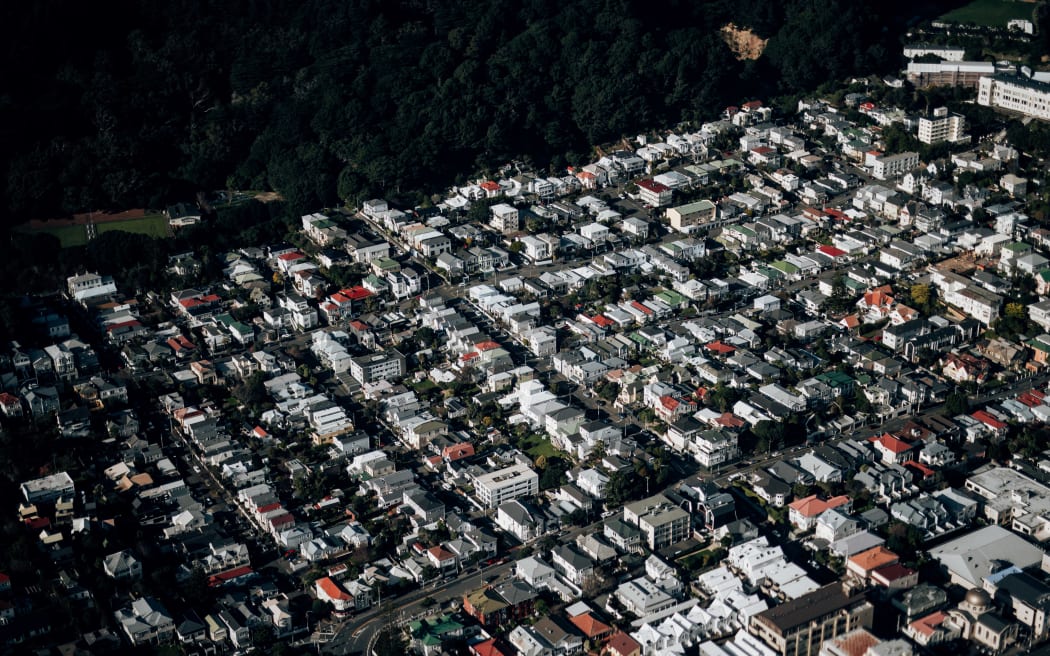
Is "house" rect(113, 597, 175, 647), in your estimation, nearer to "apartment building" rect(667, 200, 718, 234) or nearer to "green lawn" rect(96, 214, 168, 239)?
"green lawn" rect(96, 214, 168, 239)

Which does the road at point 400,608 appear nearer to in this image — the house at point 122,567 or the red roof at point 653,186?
the house at point 122,567

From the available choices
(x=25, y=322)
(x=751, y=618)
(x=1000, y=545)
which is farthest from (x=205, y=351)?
(x=1000, y=545)

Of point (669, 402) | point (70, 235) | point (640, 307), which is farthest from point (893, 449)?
point (70, 235)

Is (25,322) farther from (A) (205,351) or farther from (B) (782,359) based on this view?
(B) (782,359)

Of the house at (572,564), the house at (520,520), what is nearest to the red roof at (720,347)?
the house at (520,520)

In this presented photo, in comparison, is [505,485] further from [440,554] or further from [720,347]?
[720,347]
